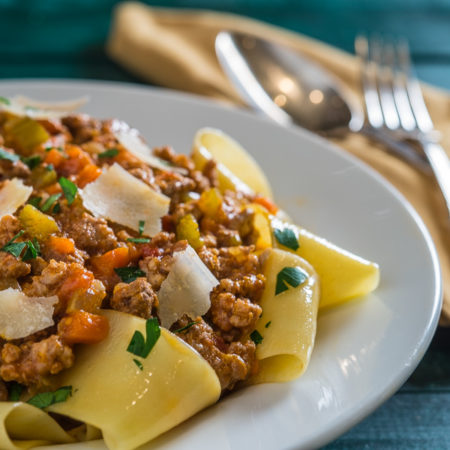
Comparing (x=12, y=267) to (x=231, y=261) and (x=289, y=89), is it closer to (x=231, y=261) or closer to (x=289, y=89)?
(x=231, y=261)

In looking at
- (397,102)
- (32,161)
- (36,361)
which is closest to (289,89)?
(397,102)

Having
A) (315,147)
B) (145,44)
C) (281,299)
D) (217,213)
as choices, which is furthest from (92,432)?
(145,44)

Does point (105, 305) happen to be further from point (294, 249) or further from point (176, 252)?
point (294, 249)

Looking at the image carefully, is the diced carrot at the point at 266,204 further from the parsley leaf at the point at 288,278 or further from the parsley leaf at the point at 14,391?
the parsley leaf at the point at 14,391

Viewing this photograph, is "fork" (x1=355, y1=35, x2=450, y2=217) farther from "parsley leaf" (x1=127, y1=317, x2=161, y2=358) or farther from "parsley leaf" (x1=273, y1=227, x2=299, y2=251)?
"parsley leaf" (x1=127, y1=317, x2=161, y2=358)

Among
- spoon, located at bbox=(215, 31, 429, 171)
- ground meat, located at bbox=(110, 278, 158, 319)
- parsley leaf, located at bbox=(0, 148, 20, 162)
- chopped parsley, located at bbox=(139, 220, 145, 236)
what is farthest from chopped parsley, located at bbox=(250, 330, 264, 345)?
spoon, located at bbox=(215, 31, 429, 171)
